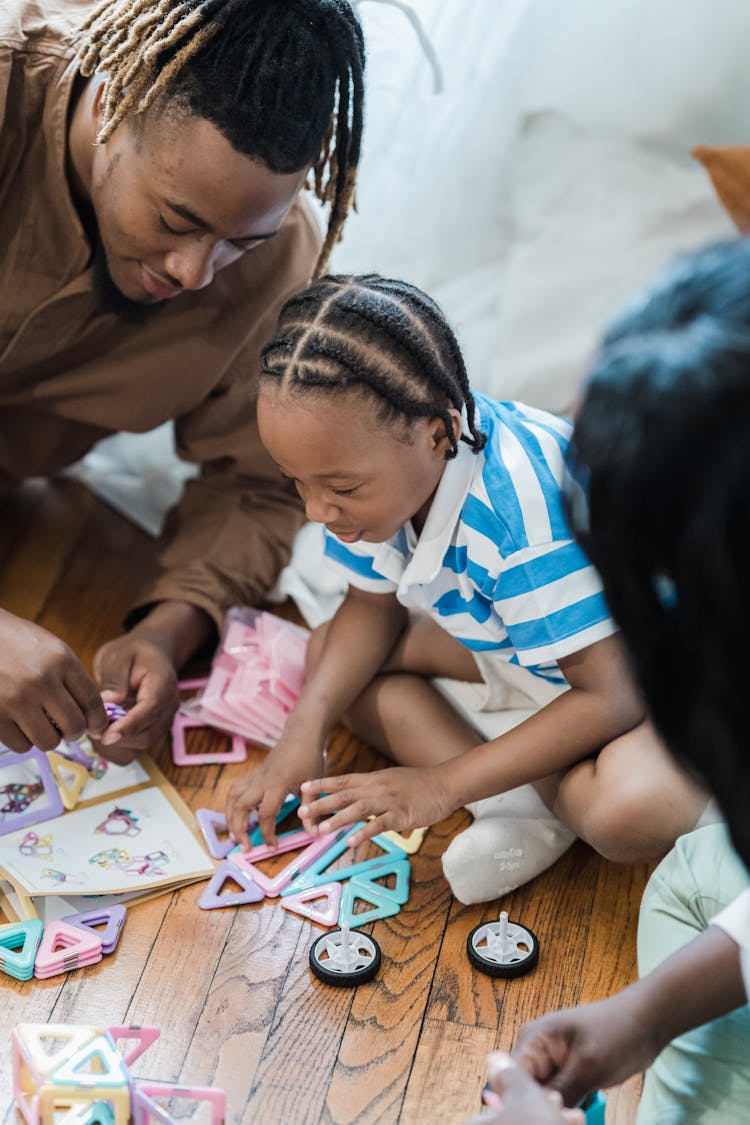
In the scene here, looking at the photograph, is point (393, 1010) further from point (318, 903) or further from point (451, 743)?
point (451, 743)

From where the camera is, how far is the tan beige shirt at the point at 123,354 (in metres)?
1.31

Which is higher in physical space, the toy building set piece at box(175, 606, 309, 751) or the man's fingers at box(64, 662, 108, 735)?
the man's fingers at box(64, 662, 108, 735)

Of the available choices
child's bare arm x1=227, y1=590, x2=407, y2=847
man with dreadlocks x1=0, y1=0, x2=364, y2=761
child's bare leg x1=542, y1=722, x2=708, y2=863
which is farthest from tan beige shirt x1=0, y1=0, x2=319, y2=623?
child's bare leg x1=542, y1=722, x2=708, y2=863

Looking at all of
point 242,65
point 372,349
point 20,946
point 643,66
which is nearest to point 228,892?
point 20,946

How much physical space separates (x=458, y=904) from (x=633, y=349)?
702 mm

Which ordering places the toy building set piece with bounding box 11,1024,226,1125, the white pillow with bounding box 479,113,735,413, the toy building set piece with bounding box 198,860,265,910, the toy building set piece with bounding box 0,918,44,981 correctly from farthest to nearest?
the white pillow with bounding box 479,113,735,413, the toy building set piece with bounding box 198,860,265,910, the toy building set piece with bounding box 0,918,44,981, the toy building set piece with bounding box 11,1024,226,1125

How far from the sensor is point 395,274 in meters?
1.90

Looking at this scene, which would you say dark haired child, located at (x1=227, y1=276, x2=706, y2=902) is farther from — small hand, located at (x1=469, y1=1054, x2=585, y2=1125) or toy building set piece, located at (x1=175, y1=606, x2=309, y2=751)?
small hand, located at (x1=469, y1=1054, x2=585, y2=1125)

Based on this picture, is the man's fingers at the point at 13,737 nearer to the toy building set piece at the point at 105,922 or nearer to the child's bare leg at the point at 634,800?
the toy building set piece at the point at 105,922

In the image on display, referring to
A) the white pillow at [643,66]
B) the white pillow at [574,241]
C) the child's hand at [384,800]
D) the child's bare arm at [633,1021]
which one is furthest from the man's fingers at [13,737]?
the white pillow at [643,66]

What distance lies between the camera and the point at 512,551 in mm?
1162

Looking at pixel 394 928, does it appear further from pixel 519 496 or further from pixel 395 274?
pixel 395 274

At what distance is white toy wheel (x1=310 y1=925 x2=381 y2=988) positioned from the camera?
1132 mm

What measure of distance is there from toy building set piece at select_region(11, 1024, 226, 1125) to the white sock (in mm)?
405
